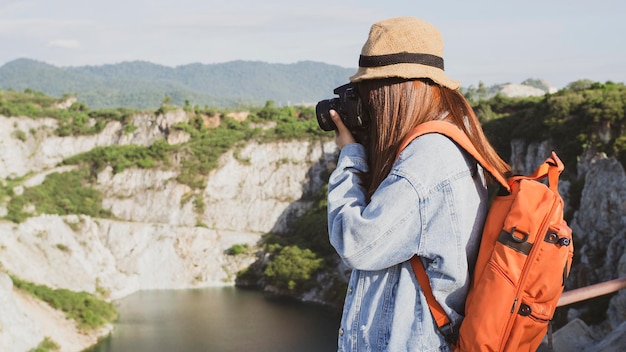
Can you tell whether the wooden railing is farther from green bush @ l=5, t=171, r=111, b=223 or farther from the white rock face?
green bush @ l=5, t=171, r=111, b=223

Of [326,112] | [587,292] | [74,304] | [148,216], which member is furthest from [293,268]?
[326,112]

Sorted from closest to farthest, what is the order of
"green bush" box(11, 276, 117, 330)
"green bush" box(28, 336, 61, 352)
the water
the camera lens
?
the camera lens, "green bush" box(28, 336, 61, 352), the water, "green bush" box(11, 276, 117, 330)

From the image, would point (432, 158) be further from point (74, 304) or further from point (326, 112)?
point (74, 304)

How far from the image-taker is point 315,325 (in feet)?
107

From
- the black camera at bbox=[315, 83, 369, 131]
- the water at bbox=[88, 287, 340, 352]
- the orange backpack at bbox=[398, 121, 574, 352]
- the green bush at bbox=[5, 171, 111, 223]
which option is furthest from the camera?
the green bush at bbox=[5, 171, 111, 223]

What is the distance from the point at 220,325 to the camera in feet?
108

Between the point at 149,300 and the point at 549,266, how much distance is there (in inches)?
1580

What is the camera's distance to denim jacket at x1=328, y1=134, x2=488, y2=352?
7.88 ft

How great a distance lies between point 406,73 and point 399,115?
0.14 m

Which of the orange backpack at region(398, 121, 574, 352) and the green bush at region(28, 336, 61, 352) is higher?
the orange backpack at region(398, 121, 574, 352)

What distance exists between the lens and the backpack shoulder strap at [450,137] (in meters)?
2.47

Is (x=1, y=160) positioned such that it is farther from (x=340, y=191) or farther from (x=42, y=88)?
(x=42, y=88)

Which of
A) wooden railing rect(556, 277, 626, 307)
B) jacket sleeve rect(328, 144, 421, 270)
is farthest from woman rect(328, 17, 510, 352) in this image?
wooden railing rect(556, 277, 626, 307)

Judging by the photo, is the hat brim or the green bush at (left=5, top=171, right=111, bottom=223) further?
the green bush at (left=5, top=171, right=111, bottom=223)
